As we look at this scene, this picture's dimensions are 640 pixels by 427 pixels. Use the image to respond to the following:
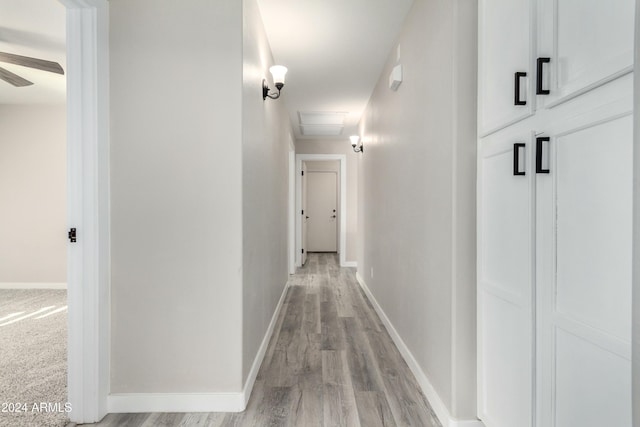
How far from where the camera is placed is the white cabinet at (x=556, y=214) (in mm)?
910

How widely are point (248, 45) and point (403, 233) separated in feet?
5.27

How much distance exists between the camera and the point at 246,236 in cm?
202

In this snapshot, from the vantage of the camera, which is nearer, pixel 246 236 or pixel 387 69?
pixel 246 236

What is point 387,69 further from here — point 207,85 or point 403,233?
point 207,85

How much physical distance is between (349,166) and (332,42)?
382 centimetres

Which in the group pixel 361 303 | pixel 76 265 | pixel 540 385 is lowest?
pixel 361 303

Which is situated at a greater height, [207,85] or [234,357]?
[207,85]

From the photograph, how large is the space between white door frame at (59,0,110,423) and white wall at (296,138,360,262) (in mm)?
4844

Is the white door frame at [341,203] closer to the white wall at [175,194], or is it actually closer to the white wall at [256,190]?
the white wall at [256,190]

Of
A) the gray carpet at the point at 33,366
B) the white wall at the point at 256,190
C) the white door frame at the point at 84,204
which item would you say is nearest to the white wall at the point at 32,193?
the gray carpet at the point at 33,366

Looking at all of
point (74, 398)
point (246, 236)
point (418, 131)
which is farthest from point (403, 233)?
point (74, 398)

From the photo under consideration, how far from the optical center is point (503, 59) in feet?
4.67

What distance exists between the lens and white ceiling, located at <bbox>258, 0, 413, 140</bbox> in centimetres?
245

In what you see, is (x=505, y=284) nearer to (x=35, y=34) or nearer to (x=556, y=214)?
(x=556, y=214)
